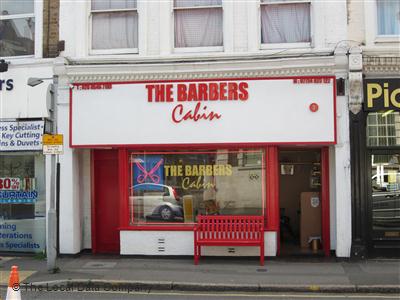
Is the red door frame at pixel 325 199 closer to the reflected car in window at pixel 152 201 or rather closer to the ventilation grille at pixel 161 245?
the reflected car in window at pixel 152 201

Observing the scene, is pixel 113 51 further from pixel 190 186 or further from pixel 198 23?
pixel 190 186

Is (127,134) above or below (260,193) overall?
above

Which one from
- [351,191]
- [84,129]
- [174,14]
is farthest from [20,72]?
[351,191]

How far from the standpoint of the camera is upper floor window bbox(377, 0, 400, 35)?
11453 millimetres

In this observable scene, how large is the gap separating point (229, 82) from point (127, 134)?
2.54 meters

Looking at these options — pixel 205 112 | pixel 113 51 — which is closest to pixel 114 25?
pixel 113 51

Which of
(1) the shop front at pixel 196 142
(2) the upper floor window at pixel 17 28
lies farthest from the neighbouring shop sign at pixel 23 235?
(2) the upper floor window at pixel 17 28

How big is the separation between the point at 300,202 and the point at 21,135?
7.03 metres

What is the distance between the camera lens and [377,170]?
37.0ft

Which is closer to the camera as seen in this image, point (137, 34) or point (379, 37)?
point (379, 37)

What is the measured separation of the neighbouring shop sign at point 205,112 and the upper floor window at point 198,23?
42.3 inches

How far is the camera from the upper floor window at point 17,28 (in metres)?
12.4

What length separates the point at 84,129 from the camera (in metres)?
11.7

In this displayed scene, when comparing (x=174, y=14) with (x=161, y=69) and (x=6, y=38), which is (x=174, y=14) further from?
(x=6, y=38)
